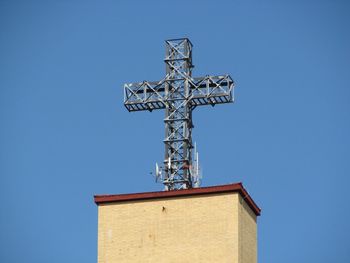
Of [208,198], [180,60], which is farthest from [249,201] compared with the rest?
[180,60]

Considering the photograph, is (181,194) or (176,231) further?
(181,194)

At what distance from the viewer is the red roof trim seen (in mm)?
108375

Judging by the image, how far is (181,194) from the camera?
109m

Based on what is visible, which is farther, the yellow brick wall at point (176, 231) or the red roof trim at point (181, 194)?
the red roof trim at point (181, 194)

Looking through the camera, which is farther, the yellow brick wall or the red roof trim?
the red roof trim

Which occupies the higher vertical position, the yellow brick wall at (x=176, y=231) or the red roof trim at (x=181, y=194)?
the red roof trim at (x=181, y=194)

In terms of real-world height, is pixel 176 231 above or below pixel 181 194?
below

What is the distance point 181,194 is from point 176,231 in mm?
2297

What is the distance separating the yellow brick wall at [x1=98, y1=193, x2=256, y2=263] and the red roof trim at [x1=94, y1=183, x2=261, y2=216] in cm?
28

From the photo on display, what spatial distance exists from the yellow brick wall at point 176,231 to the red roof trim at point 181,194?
284 millimetres

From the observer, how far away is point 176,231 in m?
109

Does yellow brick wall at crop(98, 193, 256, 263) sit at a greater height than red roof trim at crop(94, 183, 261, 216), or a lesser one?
lesser

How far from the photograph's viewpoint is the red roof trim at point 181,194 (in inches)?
4267

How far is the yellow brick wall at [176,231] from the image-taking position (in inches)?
4242
